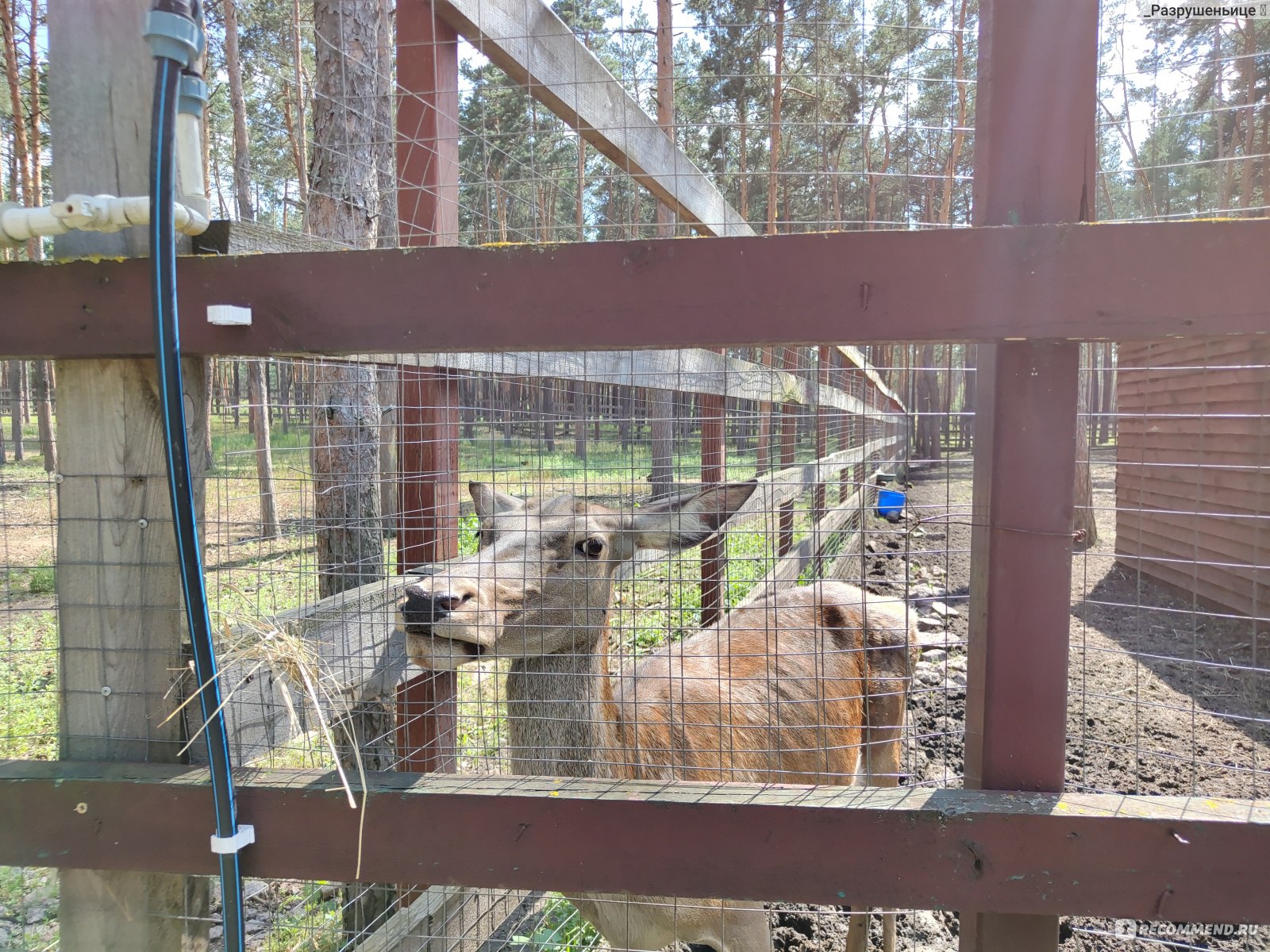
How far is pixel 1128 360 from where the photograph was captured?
1198 cm

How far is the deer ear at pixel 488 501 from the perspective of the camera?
345 cm

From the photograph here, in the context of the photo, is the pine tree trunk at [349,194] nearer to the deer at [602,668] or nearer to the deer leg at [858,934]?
the deer at [602,668]

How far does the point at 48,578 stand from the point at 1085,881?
11.8 metres

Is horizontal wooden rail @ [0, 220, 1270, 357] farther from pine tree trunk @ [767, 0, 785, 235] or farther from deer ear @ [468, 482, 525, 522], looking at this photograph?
deer ear @ [468, 482, 525, 522]

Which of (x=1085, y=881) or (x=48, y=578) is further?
(x=48, y=578)

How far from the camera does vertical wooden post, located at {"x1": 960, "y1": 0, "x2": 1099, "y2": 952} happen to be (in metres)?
1.54

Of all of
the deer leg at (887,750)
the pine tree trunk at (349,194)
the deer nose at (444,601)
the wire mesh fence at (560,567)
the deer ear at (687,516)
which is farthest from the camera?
the pine tree trunk at (349,194)

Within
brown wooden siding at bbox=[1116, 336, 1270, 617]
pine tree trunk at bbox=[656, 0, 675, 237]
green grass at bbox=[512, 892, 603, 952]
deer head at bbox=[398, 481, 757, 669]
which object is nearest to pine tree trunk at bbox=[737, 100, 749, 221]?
pine tree trunk at bbox=[656, 0, 675, 237]

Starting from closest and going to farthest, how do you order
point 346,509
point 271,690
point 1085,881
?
point 1085,881
point 271,690
point 346,509

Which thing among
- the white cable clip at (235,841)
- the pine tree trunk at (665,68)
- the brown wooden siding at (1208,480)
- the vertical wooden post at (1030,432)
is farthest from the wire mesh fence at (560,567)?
the pine tree trunk at (665,68)

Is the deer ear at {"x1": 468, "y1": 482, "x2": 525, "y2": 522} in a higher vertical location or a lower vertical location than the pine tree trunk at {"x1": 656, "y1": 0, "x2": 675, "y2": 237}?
lower

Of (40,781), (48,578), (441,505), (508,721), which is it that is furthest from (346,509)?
(48,578)

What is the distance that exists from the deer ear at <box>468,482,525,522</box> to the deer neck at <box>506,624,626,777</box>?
2.31 feet

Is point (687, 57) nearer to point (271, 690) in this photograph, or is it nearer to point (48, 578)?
point (48, 578)
